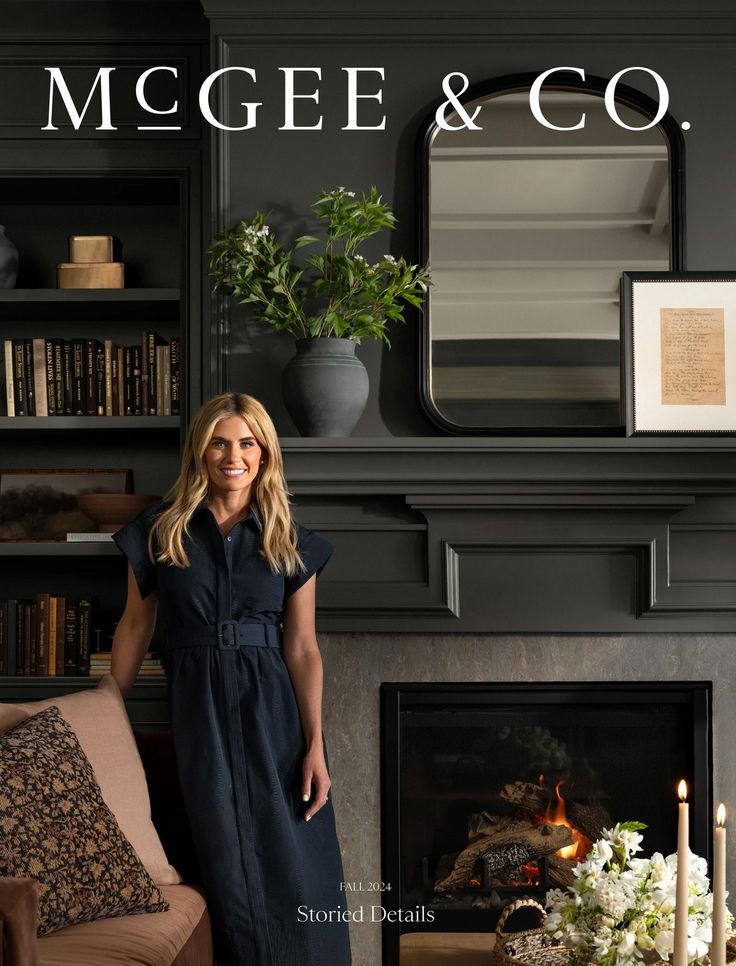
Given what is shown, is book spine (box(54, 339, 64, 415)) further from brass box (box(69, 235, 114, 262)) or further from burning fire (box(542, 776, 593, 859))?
burning fire (box(542, 776, 593, 859))

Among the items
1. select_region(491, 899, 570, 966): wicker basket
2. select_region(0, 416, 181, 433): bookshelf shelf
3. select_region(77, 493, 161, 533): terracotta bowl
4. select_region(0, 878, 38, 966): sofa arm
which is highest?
select_region(0, 416, 181, 433): bookshelf shelf

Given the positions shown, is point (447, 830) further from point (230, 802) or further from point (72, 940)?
point (72, 940)

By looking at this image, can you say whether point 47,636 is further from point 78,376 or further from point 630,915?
point 630,915

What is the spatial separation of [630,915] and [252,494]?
3.90 feet

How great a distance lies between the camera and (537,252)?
272 cm

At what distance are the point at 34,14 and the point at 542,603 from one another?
2.26 metres

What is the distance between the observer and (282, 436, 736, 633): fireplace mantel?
2.54 metres

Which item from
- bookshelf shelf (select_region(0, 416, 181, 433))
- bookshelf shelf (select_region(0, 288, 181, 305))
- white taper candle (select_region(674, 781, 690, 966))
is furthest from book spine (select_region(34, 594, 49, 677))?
white taper candle (select_region(674, 781, 690, 966))

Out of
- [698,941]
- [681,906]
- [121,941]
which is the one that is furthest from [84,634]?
[681,906]

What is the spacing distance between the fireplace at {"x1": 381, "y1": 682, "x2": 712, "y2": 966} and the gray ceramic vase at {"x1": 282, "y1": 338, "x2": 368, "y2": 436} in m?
0.76

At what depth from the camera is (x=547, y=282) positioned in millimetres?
2709

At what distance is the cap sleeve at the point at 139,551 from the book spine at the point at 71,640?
33.2 inches

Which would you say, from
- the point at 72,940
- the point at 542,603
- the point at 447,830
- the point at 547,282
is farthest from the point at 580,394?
the point at 72,940

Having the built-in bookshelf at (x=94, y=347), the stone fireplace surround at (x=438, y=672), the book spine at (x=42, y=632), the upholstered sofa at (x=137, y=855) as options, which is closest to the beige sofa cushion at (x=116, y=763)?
the upholstered sofa at (x=137, y=855)
